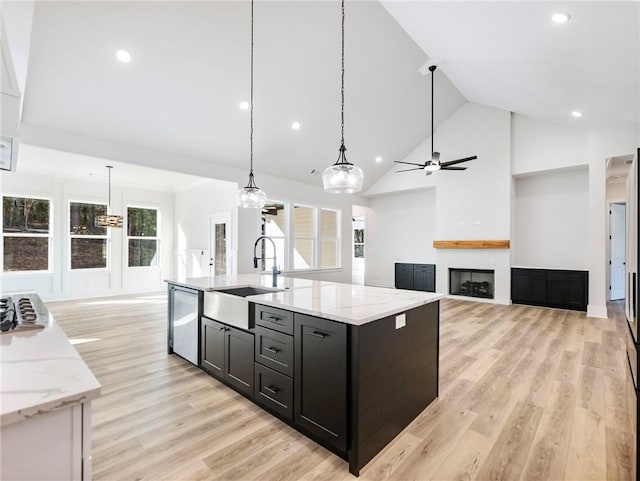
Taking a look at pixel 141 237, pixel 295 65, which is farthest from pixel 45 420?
pixel 141 237

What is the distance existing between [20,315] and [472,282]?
7.63 metres

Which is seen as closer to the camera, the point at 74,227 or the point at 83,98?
the point at 83,98

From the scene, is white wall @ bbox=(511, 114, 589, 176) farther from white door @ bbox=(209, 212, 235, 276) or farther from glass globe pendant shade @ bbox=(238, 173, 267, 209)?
white door @ bbox=(209, 212, 235, 276)

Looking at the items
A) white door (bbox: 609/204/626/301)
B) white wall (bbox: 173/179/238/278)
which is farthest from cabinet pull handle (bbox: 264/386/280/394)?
white door (bbox: 609/204/626/301)

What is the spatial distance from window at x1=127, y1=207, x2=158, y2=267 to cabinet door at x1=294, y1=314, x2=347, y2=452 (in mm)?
8032

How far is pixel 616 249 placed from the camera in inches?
292

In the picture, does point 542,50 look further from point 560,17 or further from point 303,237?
point 303,237

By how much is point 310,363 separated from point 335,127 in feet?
17.6

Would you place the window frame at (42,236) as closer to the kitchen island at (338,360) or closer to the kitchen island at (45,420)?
the kitchen island at (338,360)

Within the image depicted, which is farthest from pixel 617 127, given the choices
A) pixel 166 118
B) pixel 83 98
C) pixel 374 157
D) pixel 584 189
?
pixel 83 98

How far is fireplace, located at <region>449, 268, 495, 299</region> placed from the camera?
277 inches

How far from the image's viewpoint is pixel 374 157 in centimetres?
799

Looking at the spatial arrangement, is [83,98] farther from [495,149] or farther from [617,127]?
[617,127]

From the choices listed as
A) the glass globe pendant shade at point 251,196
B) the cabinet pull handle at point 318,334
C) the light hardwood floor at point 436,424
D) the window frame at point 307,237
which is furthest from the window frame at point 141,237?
the cabinet pull handle at point 318,334
